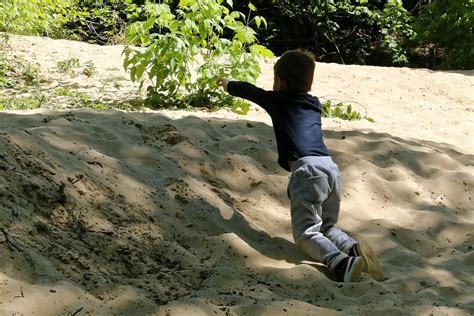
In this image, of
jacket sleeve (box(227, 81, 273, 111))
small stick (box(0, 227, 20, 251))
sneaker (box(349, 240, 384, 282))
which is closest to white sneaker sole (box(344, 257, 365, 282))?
sneaker (box(349, 240, 384, 282))

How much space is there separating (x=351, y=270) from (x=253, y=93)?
118 centimetres

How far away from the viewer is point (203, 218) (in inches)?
→ 147

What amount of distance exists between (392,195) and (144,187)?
5.77ft

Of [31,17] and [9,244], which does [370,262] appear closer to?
[9,244]

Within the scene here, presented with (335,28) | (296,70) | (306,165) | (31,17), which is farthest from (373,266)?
(335,28)

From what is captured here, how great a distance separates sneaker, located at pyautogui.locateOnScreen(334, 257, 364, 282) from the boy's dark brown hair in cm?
103

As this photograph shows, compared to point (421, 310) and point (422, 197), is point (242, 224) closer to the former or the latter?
point (421, 310)

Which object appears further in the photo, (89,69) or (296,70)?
(89,69)

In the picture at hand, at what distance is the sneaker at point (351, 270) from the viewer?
328cm

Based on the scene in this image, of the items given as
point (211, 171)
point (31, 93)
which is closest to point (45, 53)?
point (31, 93)

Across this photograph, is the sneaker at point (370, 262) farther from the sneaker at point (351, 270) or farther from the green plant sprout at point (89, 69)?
the green plant sprout at point (89, 69)

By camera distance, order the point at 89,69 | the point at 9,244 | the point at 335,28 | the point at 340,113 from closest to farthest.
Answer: the point at 9,244
the point at 340,113
the point at 89,69
the point at 335,28

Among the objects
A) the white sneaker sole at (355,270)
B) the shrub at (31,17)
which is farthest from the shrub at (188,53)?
the white sneaker sole at (355,270)

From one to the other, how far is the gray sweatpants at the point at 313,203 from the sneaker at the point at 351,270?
0.15 meters
